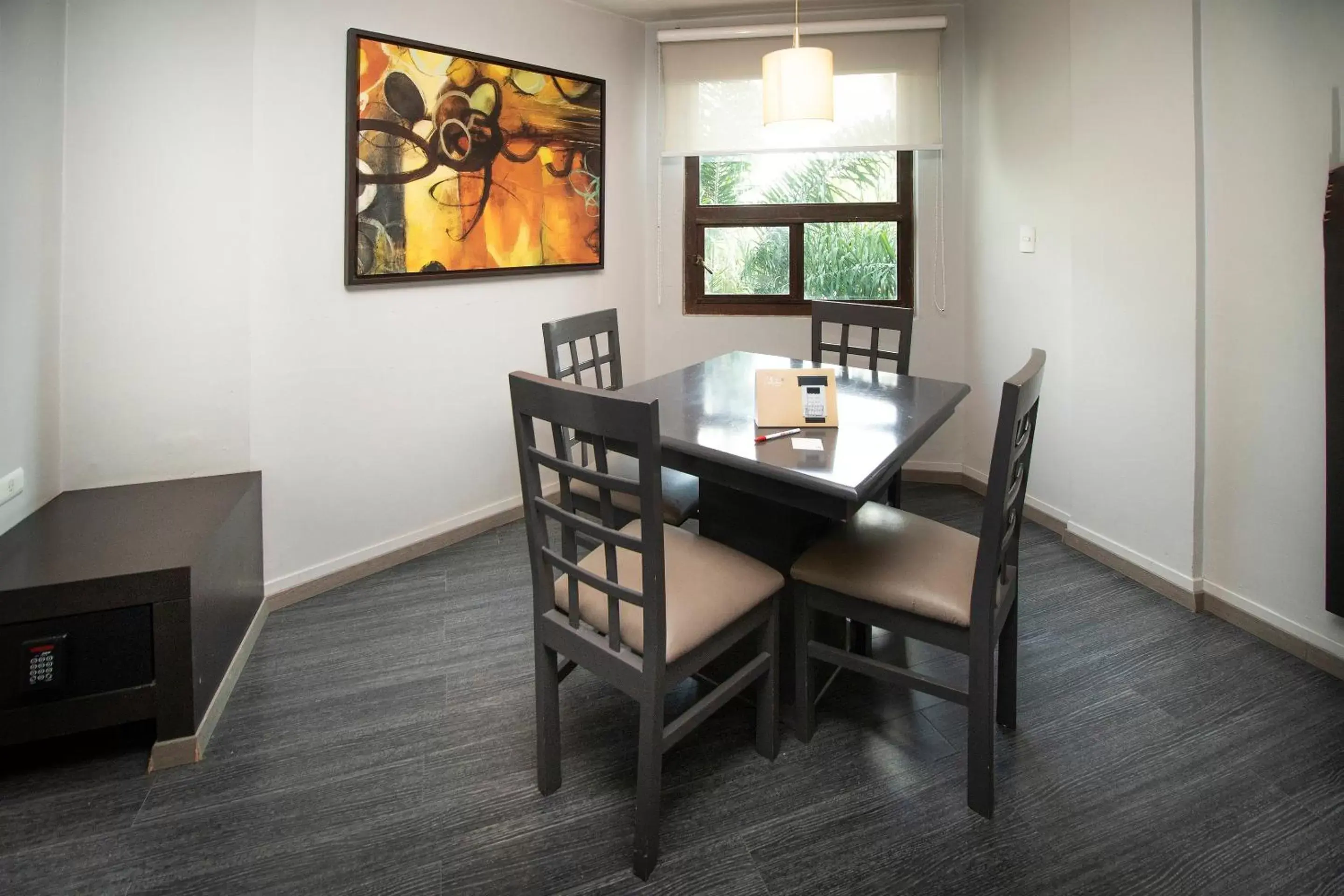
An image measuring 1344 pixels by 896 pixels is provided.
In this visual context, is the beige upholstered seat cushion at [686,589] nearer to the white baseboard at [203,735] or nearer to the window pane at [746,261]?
the white baseboard at [203,735]

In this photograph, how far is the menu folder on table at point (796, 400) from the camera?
2.02 m

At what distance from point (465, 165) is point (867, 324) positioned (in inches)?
67.6

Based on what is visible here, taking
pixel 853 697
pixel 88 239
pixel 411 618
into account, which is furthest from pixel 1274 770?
pixel 88 239

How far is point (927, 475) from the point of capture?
4.21 m

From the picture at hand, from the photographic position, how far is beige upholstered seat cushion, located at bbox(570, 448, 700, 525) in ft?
7.64

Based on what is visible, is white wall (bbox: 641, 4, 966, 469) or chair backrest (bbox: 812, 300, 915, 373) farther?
white wall (bbox: 641, 4, 966, 469)

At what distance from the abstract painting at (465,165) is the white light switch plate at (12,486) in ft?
3.81

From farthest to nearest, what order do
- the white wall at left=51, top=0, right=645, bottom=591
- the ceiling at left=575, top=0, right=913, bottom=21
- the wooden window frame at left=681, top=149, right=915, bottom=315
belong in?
the wooden window frame at left=681, top=149, right=915, bottom=315
the ceiling at left=575, top=0, right=913, bottom=21
the white wall at left=51, top=0, right=645, bottom=591

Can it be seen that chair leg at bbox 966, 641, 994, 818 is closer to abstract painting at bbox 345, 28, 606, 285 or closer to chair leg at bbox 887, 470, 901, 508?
chair leg at bbox 887, 470, 901, 508

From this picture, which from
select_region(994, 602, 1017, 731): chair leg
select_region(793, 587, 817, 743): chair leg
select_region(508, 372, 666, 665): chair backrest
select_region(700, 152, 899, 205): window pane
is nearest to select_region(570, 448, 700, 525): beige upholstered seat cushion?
select_region(793, 587, 817, 743): chair leg

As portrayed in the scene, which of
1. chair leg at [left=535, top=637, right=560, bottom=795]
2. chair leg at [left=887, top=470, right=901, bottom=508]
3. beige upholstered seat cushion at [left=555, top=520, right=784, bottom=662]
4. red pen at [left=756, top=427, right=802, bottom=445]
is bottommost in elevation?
chair leg at [left=535, top=637, right=560, bottom=795]

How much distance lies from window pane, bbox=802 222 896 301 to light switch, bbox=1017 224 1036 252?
2.24ft

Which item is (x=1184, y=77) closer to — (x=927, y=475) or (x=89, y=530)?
(x=927, y=475)

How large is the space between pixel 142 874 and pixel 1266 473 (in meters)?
3.10
